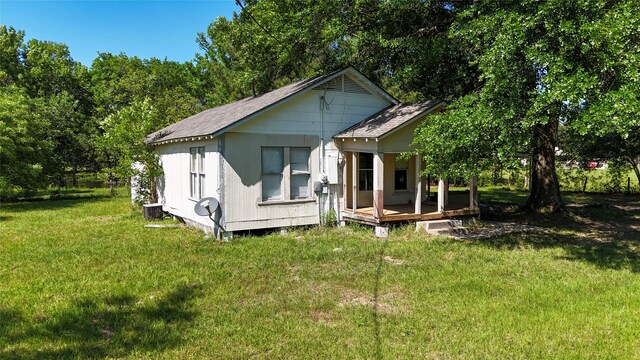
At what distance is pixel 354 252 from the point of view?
→ 8867mm

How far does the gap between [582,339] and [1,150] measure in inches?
775

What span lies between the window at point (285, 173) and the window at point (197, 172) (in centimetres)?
196

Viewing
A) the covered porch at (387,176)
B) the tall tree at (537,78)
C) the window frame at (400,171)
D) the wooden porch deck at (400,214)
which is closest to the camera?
the tall tree at (537,78)

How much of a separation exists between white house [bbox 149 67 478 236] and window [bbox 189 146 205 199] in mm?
29

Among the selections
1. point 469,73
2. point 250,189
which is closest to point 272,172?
point 250,189

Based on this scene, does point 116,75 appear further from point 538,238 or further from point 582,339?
point 582,339

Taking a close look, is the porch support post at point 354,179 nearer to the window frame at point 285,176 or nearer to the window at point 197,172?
the window frame at point 285,176

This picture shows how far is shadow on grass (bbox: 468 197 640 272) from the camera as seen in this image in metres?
8.55

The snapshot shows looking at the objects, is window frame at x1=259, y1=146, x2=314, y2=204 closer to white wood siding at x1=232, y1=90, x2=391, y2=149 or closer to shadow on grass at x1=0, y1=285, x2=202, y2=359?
white wood siding at x1=232, y1=90, x2=391, y2=149

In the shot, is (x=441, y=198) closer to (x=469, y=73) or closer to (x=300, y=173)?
(x=300, y=173)

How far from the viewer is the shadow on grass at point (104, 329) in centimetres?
445

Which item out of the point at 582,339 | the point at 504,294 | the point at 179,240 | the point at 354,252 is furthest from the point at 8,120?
the point at 582,339

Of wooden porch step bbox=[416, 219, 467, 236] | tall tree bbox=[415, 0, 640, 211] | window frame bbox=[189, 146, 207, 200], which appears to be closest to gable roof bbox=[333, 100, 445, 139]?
tall tree bbox=[415, 0, 640, 211]

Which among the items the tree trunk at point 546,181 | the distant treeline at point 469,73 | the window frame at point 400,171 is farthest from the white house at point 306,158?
A: the tree trunk at point 546,181
